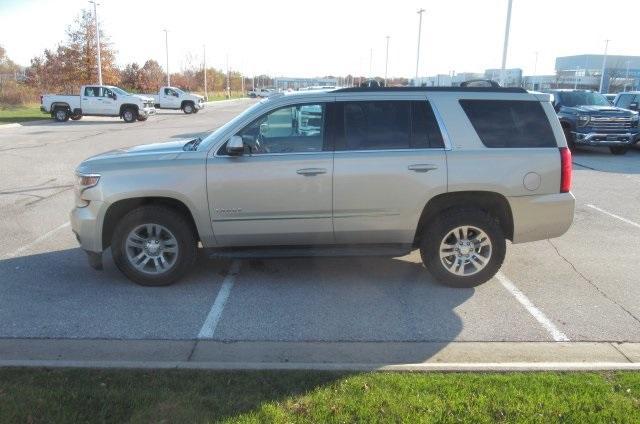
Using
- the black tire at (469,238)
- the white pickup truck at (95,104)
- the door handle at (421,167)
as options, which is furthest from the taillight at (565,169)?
the white pickup truck at (95,104)

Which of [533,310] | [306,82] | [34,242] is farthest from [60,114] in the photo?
[306,82]

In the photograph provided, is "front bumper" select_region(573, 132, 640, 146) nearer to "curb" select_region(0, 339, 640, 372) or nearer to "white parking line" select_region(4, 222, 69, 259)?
"curb" select_region(0, 339, 640, 372)

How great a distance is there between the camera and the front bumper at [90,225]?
5168mm

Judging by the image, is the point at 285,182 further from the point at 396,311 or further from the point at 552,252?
the point at 552,252

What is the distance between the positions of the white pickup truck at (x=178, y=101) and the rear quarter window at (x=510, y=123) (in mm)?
38226

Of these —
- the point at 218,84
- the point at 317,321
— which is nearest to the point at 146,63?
the point at 218,84

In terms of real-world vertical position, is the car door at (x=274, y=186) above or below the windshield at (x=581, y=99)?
below

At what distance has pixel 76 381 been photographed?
3508 millimetres

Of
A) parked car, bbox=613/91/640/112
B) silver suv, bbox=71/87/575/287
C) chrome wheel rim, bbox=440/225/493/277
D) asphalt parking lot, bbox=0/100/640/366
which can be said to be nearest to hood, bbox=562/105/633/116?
parked car, bbox=613/91/640/112

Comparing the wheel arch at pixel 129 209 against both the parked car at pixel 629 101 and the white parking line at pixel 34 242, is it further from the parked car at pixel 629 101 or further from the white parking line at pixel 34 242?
the parked car at pixel 629 101

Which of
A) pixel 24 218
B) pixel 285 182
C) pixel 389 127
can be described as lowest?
pixel 24 218

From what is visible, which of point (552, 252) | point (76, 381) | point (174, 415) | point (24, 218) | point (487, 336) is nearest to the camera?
point (174, 415)

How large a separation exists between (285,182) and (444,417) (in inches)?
104

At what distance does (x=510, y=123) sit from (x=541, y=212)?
92cm
